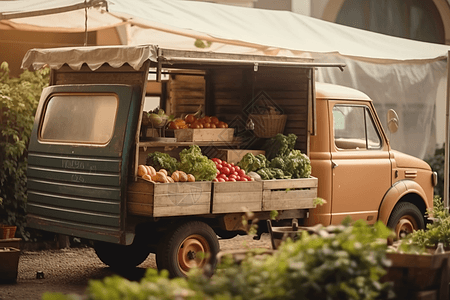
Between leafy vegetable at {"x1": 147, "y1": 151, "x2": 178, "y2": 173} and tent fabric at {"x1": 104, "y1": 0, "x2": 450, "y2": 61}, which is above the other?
tent fabric at {"x1": 104, "y1": 0, "x2": 450, "y2": 61}

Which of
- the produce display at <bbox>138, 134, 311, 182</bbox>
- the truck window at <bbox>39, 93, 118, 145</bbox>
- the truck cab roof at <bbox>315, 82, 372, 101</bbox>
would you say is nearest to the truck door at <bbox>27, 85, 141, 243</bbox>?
the truck window at <bbox>39, 93, 118, 145</bbox>

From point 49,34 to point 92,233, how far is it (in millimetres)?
5861

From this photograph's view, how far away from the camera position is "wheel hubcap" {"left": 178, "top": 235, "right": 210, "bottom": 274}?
7578mm

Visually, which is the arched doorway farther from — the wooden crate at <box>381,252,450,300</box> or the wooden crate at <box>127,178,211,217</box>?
the wooden crate at <box>381,252,450,300</box>

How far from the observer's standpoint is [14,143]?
9.79 meters

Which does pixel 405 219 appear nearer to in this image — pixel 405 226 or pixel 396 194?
pixel 405 226

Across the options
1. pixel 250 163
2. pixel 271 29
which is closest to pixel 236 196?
pixel 250 163

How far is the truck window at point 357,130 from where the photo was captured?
8984 mm

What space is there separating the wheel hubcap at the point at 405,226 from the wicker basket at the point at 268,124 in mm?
1665

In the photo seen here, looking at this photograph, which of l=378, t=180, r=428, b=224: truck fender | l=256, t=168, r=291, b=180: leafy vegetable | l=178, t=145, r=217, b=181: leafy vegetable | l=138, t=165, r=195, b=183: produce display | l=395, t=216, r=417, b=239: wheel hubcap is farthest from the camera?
l=395, t=216, r=417, b=239: wheel hubcap

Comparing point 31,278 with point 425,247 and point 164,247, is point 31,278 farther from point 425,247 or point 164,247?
point 425,247

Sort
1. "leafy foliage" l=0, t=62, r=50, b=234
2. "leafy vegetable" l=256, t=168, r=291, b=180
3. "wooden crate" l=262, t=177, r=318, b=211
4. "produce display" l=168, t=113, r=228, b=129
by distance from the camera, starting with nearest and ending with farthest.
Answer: "wooden crate" l=262, t=177, r=318, b=211 < "leafy vegetable" l=256, t=168, r=291, b=180 < "produce display" l=168, t=113, r=228, b=129 < "leafy foliage" l=0, t=62, r=50, b=234

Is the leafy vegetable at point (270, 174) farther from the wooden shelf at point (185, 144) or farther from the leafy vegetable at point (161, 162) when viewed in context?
the leafy vegetable at point (161, 162)

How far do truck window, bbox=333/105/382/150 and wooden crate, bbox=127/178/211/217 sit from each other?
214 centimetres
